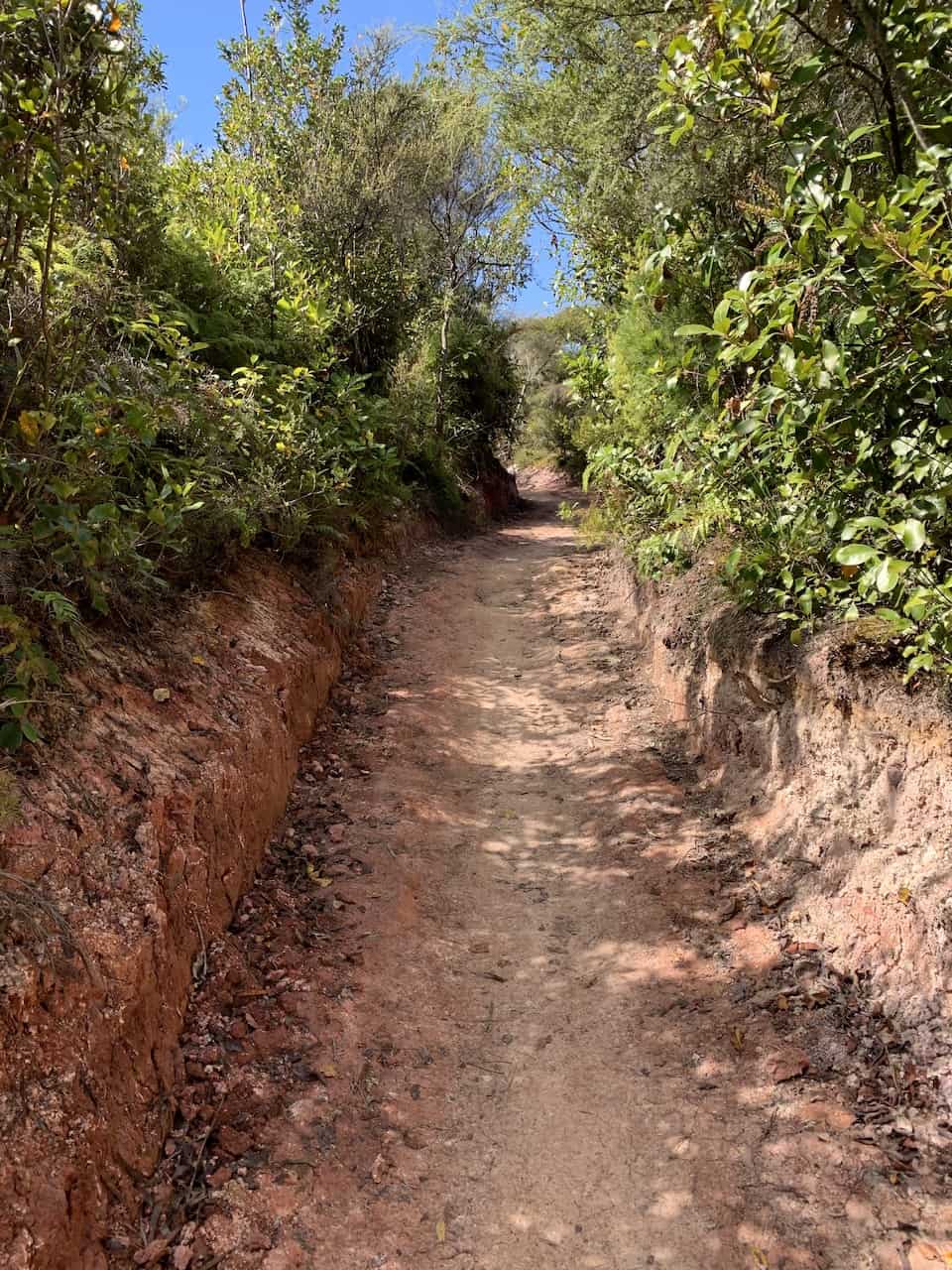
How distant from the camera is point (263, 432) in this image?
705 centimetres

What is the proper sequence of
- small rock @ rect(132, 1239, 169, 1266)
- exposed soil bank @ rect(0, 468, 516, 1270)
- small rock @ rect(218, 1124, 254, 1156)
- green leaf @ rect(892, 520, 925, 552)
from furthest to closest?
small rock @ rect(218, 1124, 254, 1156) < green leaf @ rect(892, 520, 925, 552) < small rock @ rect(132, 1239, 169, 1266) < exposed soil bank @ rect(0, 468, 516, 1270)

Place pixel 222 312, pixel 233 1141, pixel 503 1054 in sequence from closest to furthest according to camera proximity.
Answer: pixel 233 1141 < pixel 503 1054 < pixel 222 312

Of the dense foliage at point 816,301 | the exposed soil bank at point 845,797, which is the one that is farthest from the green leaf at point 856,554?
the exposed soil bank at point 845,797

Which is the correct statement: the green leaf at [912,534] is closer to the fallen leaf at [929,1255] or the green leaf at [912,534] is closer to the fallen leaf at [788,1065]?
the fallen leaf at [788,1065]

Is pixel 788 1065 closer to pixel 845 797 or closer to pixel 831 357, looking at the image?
pixel 845 797

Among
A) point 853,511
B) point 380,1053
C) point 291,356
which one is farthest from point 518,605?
point 380,1053

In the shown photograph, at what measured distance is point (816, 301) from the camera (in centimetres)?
351

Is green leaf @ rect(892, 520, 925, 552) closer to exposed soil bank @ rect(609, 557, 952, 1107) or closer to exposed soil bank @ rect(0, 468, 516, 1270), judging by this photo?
exposed soil bank @ rect(609, 557, 952, 1107)

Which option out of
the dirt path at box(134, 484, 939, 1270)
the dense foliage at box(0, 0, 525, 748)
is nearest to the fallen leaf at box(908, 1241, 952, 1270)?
the dirt path at box(134, 484, 939, 1270)

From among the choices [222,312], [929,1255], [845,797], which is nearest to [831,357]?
[845,797]

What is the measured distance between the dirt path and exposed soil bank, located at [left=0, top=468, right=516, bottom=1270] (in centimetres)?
26

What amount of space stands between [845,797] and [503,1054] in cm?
244

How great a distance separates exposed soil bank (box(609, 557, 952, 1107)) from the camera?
365 cm

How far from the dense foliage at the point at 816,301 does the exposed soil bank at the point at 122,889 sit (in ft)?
11.7
